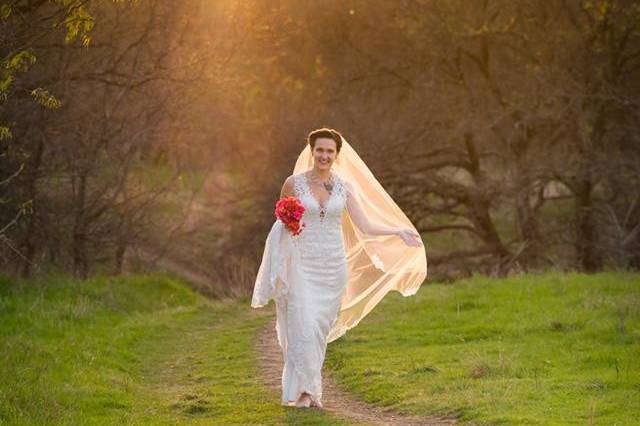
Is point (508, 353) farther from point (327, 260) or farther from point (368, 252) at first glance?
point (327, 260)

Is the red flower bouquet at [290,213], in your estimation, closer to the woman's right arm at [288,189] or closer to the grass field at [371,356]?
the woman's right arm at [288,189]

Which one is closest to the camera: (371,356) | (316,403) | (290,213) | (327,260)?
(316,403)

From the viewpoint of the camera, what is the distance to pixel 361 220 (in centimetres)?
1255

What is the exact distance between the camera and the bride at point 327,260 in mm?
11602

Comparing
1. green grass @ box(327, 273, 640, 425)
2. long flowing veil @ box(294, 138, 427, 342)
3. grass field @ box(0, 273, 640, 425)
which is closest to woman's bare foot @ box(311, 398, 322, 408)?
grass field @ box(0, 273, 640, 425)

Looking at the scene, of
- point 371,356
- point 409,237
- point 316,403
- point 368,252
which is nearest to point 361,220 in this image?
point 409,237

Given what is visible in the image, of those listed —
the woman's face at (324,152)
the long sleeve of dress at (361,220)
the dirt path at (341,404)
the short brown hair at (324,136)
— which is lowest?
the dirt path at (341,404)

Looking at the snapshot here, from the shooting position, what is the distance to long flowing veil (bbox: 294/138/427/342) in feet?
42.4

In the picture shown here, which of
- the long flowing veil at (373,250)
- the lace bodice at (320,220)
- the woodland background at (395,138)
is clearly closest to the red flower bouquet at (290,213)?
the lace bodice at (320,220)

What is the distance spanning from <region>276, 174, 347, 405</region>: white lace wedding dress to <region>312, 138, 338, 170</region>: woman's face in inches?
9.6

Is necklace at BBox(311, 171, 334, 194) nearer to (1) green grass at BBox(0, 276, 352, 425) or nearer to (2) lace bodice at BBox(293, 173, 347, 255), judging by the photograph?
(2) lace bodice at BBox(293, 173, 347, 255)

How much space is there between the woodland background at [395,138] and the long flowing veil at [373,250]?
33.9 feet

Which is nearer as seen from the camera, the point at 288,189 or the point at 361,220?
the point at 288,189

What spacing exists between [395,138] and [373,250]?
17.3m
